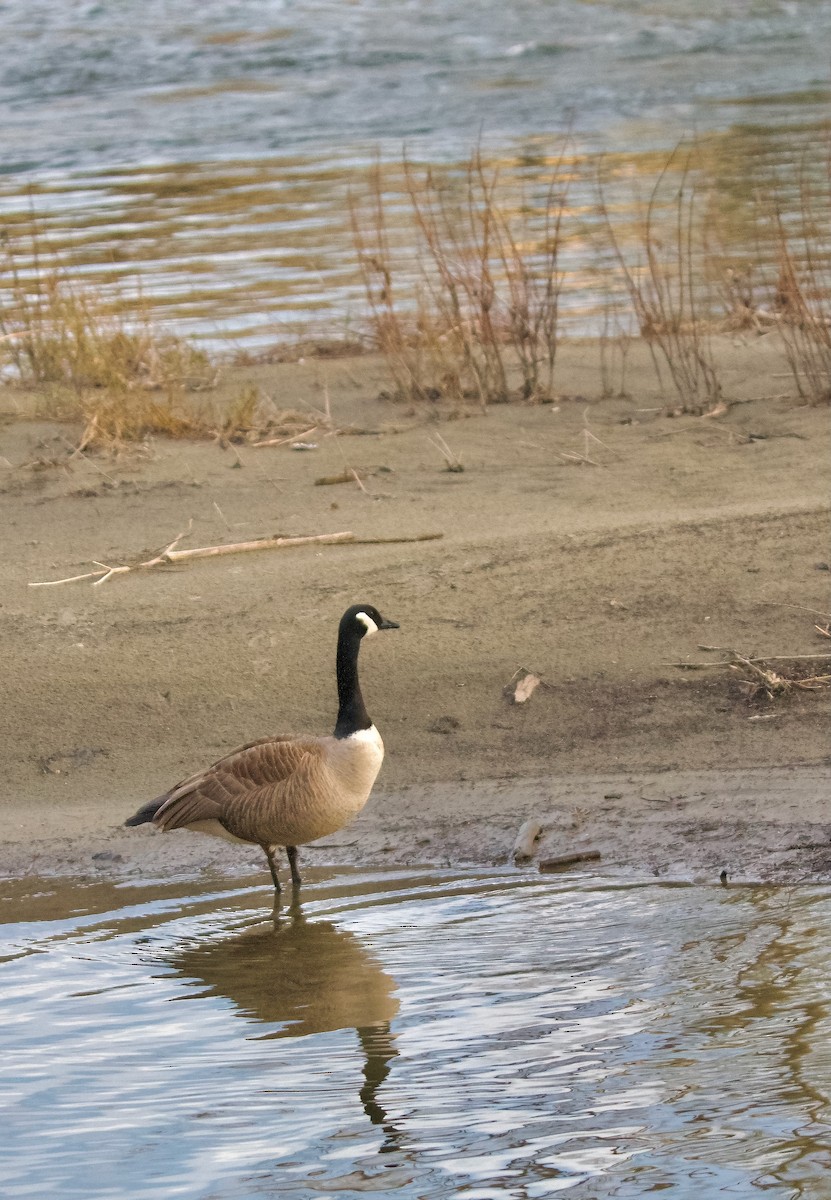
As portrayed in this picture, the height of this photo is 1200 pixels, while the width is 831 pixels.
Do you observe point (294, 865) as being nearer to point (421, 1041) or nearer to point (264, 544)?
point (421, 1041)

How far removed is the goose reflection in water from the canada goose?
0.29m

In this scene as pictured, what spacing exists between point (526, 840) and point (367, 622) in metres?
0.97

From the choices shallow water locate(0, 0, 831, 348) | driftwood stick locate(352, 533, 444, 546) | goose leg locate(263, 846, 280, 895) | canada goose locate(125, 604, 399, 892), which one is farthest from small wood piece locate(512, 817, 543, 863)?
shallow water locate(0, 0, 831, 348)

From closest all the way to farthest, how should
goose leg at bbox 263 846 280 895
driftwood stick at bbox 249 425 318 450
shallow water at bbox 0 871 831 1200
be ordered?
shallow water at bbox 0 871 831 1200 → goose leg at bbox 263 846 280 895 → driftwood stick at bbox 249 425 318 450

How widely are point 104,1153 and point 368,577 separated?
3.89m

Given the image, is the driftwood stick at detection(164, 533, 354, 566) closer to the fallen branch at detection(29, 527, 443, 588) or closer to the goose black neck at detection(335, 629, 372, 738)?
the fallen branch at detection(29, 527, 443, 588)

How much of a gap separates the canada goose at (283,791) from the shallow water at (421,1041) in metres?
0.23

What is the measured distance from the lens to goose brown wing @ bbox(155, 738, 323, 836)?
18.3 ft

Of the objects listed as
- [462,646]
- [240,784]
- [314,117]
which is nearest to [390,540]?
[462,646]

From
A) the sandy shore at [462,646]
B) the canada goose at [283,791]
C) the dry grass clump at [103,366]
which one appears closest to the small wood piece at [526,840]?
the sandy shore at [462,646]

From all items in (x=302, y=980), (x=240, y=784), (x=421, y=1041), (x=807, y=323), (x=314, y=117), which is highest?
(x=314, y=117)

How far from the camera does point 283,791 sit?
5.54 m

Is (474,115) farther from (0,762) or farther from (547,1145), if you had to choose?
(547,1145)

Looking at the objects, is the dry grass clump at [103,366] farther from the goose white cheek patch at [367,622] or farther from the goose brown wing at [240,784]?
the goose brown wing at [240,784]
